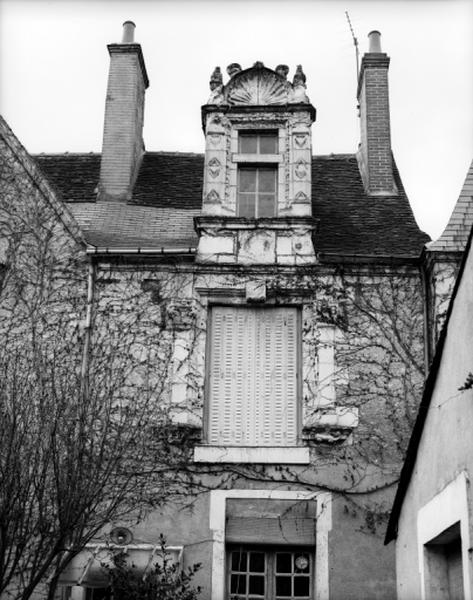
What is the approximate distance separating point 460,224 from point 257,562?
16.5 feet

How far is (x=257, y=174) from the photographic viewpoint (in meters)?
13.3

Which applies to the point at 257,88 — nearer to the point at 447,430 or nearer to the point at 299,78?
the point at 299,78

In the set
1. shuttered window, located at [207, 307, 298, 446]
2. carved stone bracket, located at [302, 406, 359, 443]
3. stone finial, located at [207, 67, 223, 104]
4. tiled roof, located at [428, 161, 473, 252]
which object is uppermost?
stone finial, located at [207, 67, 223, 104]

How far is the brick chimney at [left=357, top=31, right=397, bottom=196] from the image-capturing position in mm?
14734

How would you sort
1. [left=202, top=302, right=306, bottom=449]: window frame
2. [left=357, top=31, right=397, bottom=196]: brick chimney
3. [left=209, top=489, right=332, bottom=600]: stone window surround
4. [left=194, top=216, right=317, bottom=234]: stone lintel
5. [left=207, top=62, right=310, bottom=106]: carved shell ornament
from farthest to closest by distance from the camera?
[left=357, top=31, right=397, bottom=196]: brick chimney
[left=207, top=62, right=310, bottom=106]: carved shell ornament
[left=194, top=216, right=317, bottom=234]: stone lintel
[left=202, top=302, right=306, bottom=449]: window frame
[left=209, top=489, right=332, bottom=600]: stone window surround

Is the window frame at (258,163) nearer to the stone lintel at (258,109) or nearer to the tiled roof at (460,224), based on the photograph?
the stone lintel at (258,109)

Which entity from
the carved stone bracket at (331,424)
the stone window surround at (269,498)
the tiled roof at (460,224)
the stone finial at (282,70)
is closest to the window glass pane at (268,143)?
the stone finial at (282,70)

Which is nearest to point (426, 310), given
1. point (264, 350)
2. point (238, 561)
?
point (264, 350)

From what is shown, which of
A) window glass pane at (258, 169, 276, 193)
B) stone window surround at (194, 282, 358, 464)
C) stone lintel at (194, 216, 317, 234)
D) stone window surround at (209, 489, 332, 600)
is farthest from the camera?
window glass pane at (258, 169, 276, 193)

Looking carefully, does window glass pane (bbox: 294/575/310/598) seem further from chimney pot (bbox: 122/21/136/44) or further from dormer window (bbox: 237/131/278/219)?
chimney pot (bbox: 122/21/136/44)

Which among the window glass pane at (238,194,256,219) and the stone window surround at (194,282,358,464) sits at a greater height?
the window glass pane at (238,194,256,219)

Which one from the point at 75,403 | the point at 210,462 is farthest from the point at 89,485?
the point at 210,462

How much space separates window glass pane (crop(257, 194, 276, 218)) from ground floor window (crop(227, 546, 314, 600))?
4505 millimetres

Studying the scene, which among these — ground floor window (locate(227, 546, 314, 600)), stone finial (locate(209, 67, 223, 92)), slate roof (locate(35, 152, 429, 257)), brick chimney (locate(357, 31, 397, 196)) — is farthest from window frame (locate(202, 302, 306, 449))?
stone finial (locate(209, 67, 223, 92))
